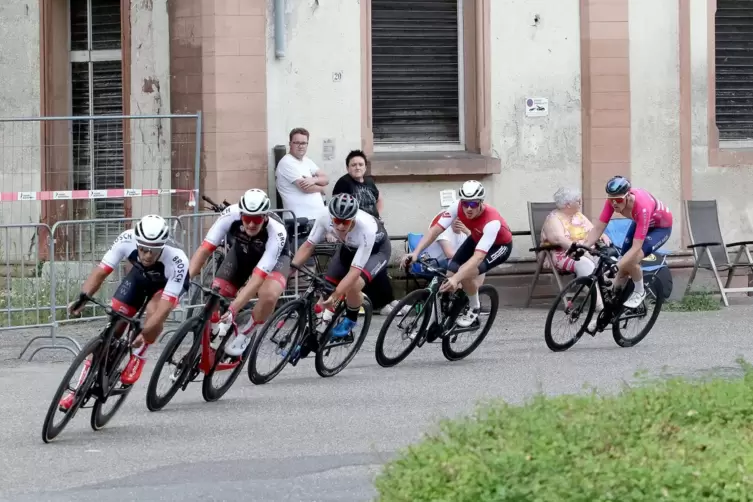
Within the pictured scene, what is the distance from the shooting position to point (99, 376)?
9.80 meters

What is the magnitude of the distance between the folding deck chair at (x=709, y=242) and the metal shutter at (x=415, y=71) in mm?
2986

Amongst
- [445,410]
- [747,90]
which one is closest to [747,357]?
[445,410]

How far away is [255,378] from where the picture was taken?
39.4 feet

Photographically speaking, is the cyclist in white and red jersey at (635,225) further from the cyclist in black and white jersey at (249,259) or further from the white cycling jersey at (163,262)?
the white cycling jersey at (163,262)

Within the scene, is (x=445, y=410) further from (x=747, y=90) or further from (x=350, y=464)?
(x=747, y=90)

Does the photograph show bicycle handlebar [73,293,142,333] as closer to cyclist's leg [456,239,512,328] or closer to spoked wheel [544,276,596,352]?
cyclist's leg [456,239,512,328]

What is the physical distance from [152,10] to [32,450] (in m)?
8.71

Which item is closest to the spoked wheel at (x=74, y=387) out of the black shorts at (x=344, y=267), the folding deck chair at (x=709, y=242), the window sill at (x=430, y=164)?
the black shorts at (x=344, y=267)

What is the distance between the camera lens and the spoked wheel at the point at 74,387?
9.43 meters

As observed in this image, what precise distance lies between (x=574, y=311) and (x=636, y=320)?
2.69 ft

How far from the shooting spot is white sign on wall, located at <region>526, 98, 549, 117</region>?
59.8ft

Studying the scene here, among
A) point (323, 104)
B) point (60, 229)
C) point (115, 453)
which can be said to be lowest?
point (115, 453)

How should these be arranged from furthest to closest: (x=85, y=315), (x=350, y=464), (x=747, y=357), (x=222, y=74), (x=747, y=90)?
(x=747, y=90) < (x=222, y=74) < (x=85, y=315) < (x=747, y=357) < (x=350, y=464)

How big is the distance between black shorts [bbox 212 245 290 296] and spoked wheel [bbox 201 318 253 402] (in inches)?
15.3
